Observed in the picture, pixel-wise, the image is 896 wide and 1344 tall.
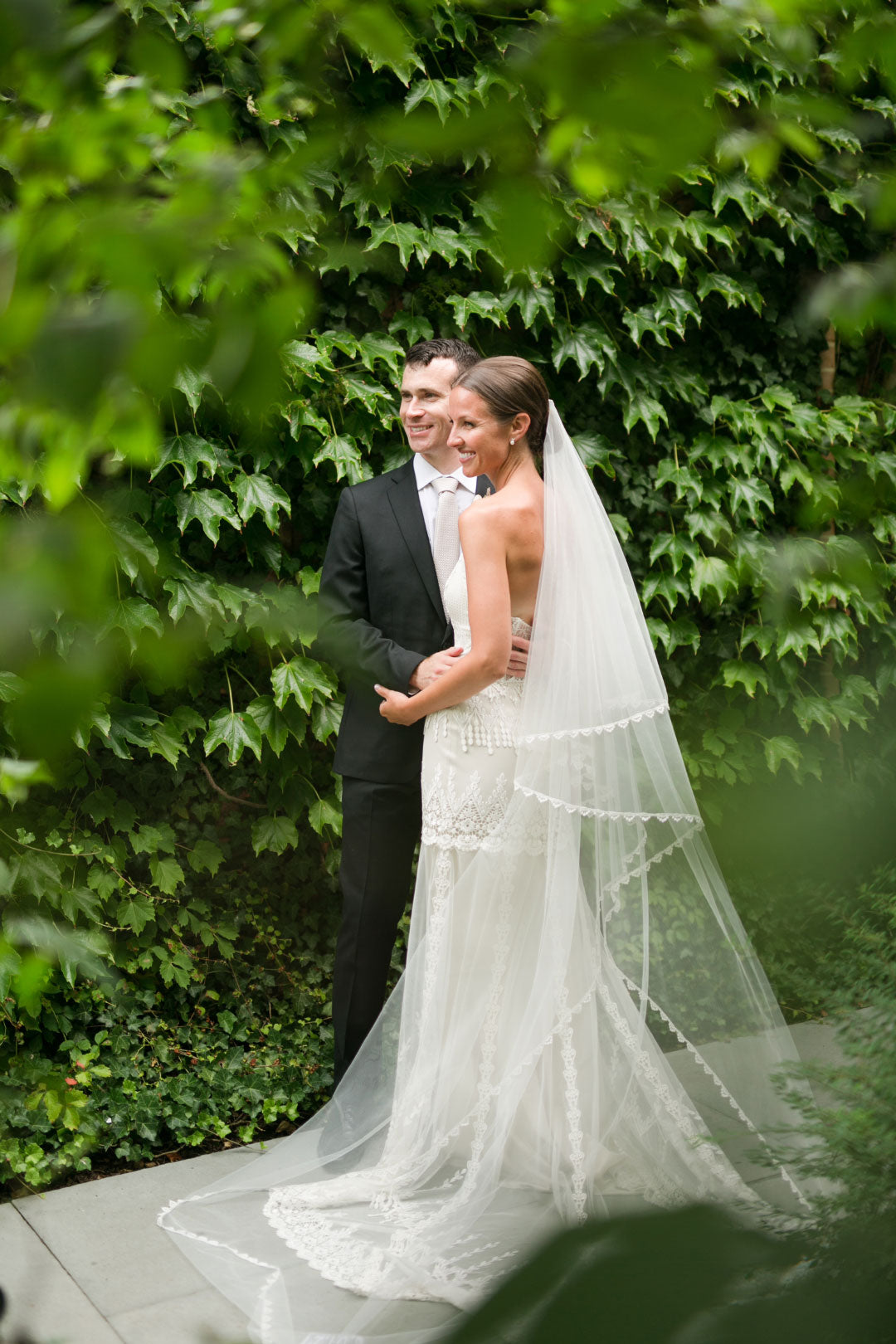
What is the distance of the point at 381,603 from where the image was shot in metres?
3.27

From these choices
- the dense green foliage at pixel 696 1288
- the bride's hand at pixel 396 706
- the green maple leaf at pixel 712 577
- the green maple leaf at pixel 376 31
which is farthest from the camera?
the green maple leaf at pixel 712 577

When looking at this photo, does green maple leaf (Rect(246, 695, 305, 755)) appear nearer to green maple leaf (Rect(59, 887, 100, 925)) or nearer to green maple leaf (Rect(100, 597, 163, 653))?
green maple leaf (Rect(100, 597, 163, 653))

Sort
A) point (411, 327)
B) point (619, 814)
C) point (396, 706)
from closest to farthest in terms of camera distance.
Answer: point (619, 814) < point (396, 706) < point (411, 327)

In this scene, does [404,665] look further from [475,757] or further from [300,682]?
[300,682]

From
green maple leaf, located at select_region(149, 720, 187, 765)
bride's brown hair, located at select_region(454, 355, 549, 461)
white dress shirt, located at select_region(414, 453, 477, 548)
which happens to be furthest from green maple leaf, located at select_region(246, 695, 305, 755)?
bride's brown hair, located at select_region(454, 355, 549, 461)

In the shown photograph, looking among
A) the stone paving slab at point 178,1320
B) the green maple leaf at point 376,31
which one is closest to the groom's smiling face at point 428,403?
A: the stone paving slab at point 178,1320

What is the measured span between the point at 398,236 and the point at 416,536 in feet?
3.71

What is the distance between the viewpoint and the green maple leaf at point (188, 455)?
3484 millimetres

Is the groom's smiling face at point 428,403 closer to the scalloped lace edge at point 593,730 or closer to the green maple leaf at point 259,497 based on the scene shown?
the green maple leaf at point 259,497

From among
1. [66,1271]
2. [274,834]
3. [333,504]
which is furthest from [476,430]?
[66,1271]

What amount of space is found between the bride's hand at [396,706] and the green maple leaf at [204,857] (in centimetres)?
107

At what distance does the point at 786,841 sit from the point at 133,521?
2.78 m

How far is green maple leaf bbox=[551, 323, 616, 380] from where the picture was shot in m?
4.09

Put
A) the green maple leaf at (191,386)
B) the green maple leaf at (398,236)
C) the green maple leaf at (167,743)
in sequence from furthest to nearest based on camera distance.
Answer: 1. the green maple leaf at (398,236)
2. the green maple leaf at (167,743)
3. the green maple leaf at (191,386)
